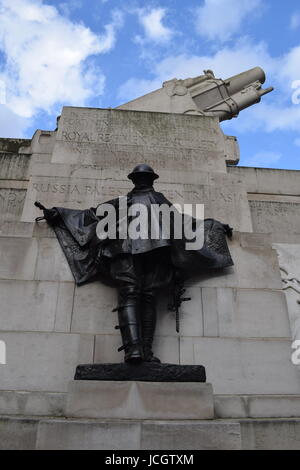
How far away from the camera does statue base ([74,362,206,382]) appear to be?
5.20 meters

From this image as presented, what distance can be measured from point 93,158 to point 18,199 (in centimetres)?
194

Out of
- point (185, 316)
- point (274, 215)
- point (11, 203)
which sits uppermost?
point (274, 215)

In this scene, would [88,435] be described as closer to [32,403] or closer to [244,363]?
[32,403]

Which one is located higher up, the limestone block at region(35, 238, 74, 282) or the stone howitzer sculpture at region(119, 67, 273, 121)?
the stone howitzer sculpture at region(119, 67, 273, 121)

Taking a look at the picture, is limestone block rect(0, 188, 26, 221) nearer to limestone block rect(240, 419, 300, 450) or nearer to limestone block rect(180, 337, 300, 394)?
limestone block rect(180, 337, 300, 394)

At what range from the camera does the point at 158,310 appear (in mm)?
6691

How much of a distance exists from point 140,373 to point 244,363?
1938 millimetres

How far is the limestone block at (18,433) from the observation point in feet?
15.6

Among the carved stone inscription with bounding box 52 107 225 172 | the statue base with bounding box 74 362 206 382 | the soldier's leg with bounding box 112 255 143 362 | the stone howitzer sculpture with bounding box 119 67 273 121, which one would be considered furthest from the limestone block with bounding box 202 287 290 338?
the stone howitzer sculpture with bounding box 119 67 273 121

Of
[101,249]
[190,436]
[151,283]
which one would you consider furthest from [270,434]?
[101,249]

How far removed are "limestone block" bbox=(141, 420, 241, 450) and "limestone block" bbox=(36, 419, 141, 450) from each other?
0.15 metres

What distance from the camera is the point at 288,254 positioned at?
8.94 metres

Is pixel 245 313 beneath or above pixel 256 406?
above
